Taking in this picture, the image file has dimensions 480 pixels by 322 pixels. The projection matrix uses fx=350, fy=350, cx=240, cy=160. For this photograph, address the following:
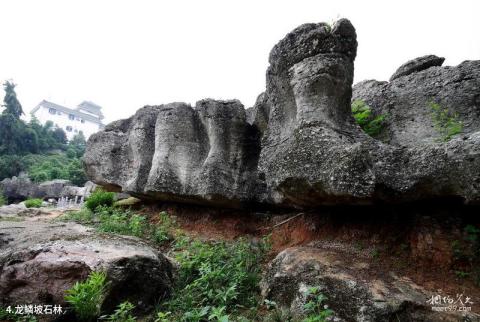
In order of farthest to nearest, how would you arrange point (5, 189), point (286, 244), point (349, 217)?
point (5, 189) → point (286, 244) → point (349, 217)

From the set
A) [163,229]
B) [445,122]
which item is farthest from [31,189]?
[445,122]

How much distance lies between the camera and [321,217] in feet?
14.9

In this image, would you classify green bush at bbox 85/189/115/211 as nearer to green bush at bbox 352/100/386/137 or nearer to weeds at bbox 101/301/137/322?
weeds at bbox 101/301/137/322

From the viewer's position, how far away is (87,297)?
3430mm

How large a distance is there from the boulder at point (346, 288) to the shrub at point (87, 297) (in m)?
1.75

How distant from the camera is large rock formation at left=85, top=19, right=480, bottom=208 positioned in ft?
11.3

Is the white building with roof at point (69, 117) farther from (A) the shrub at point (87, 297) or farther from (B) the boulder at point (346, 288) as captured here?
(B) the boulder at point (346, 288)

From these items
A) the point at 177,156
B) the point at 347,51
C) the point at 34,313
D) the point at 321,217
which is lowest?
the point at 34,313

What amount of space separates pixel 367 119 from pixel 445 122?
99cm

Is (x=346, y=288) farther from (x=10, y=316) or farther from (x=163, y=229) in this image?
(x=163, y=229)

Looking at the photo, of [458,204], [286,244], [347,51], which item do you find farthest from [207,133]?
[458,204]

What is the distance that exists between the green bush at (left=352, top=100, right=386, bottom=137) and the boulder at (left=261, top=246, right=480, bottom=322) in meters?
1.69

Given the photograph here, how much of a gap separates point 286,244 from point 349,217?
105 cm

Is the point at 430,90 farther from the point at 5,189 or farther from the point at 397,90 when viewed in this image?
the point at 5,189
